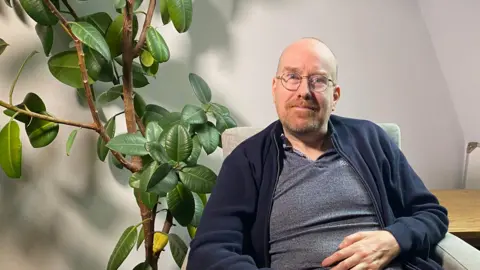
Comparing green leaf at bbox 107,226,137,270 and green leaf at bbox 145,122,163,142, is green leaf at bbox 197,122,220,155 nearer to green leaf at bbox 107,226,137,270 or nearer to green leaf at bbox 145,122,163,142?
A: green leaf at bbox 145,122,163,142

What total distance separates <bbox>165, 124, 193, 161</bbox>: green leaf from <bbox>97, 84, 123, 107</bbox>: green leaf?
1.25ft

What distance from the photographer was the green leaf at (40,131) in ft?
5.06

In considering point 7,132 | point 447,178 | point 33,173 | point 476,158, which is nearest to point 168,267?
point 33,173

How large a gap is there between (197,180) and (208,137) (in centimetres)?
22

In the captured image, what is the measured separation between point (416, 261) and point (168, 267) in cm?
109

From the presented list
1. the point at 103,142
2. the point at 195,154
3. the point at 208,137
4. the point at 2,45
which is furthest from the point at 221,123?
the point at 2,45

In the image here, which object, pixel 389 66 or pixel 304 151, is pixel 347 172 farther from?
pixel 389 66

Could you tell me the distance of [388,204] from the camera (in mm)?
1323

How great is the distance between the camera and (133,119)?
158 cm

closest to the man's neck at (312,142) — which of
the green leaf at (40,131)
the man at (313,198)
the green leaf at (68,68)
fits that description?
the man at (313,198)

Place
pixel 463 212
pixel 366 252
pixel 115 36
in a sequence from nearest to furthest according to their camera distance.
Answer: pixel 366 252, pixel 115 36, pixel 463 212

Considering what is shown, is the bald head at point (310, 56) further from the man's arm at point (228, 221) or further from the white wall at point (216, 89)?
the white wall at point (216, 89)

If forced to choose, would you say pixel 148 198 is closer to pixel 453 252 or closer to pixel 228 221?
pixel 228 221

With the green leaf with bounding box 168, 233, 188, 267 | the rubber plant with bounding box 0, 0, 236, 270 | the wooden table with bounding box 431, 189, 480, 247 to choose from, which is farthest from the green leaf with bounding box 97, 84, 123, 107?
the wooden table with bounding box 431, 189, 480, 247
